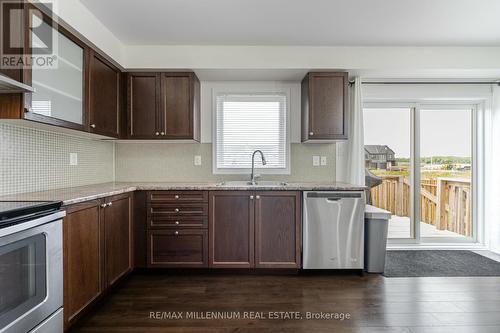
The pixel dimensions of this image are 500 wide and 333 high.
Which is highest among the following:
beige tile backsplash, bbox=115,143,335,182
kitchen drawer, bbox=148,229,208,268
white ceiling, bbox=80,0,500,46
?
white ceiling, bbox=80,0,500,46

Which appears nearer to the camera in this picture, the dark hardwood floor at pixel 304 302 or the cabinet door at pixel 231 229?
the dark hardwood floor at pixel 304 302

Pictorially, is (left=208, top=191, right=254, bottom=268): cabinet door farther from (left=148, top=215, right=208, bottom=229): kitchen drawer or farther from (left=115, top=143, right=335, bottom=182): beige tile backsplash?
(left=115, top=143, right=335, bottom=182): beige tile backsplash

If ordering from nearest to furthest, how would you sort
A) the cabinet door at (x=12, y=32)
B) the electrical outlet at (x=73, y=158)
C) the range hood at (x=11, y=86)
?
the range hood at (x=11, y=86)
the cabinet door at (x=12, y=32)
the electrical outlet at (x=73, y=158)

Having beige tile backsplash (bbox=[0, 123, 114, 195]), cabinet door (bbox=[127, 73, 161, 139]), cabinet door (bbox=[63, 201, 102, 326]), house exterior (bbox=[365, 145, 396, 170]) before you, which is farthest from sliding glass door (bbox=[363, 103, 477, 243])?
beige tile backsplash (bbox=[0, 123, 114, 195])

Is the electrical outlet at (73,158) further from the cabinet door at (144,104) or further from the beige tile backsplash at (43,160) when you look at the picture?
the cabinet door at (144,104)

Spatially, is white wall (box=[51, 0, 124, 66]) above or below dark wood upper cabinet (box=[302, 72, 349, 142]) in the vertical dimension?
above

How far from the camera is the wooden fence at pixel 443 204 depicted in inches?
150

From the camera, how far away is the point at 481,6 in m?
2.32

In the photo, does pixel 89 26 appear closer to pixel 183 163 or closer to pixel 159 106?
pixel 159 106

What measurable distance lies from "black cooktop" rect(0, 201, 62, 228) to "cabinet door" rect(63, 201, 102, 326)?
204 mm

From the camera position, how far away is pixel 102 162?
324cm

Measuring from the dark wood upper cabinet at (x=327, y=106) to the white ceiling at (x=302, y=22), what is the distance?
0.38 metres

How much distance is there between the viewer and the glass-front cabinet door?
5.92 ft

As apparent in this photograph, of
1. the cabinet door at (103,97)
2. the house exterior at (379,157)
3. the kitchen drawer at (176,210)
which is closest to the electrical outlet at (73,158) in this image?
the cabinet door at (103,97)
